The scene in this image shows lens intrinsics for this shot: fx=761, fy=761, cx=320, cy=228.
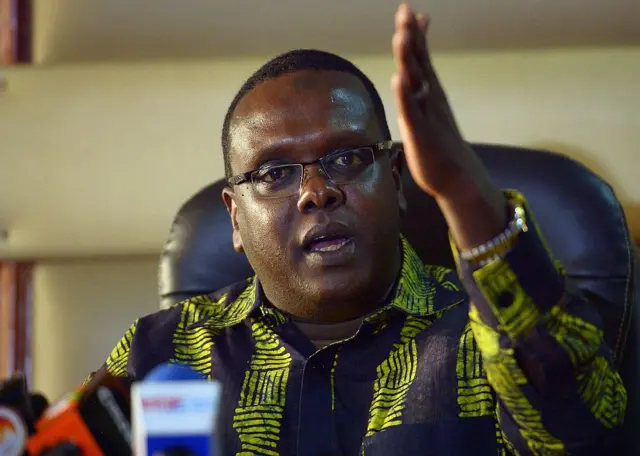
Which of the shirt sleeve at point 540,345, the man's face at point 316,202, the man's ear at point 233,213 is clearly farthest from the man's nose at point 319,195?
the shirt sleeve at point 540,345

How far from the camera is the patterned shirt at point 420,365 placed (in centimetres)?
84

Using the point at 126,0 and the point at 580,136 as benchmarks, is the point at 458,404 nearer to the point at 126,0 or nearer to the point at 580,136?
the point at 580,136

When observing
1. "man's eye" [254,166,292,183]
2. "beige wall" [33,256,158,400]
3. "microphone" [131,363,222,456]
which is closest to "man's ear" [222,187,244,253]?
"man's eye" [254,166,292,183]

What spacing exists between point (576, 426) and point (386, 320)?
421 mm

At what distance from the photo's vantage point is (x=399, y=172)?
57.9 inches

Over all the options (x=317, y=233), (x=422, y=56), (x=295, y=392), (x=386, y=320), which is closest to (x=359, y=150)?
(x=317, y=233)

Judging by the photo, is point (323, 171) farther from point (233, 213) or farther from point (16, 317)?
point (16, 317)

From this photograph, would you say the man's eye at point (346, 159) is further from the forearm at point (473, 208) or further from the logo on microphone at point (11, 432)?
the logo on microphone at point (11, 432)

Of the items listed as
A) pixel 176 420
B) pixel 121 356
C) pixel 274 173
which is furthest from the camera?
pixel 121 356

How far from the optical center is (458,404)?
1.11 metres

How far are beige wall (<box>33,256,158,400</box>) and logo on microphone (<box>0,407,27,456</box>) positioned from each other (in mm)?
1521

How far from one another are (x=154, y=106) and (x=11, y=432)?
1.56 meters

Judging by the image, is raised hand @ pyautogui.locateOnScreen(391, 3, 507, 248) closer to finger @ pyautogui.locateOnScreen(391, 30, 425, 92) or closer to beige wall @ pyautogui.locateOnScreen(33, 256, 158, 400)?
finger @ pyautogui.locateOnScreen(391, 30, 425, 92)

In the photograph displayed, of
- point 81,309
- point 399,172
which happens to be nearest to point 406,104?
point 399,172
